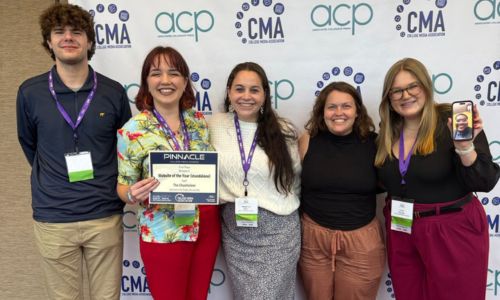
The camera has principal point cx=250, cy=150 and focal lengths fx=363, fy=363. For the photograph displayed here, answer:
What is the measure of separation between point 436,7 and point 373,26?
14.1 inches

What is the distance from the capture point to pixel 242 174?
1.75 metres

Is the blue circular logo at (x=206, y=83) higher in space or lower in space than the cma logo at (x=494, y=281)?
higher

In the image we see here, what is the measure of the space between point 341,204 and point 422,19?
1186 mm

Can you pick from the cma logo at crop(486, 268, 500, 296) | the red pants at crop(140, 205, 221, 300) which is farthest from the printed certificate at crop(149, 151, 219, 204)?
the cma logo at crop(486, 268, 500, 296)

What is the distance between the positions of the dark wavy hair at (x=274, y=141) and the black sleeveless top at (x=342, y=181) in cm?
12

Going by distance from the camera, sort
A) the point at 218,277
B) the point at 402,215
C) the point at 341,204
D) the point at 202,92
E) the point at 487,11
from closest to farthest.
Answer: the point at 402,215 → the point at 341,204 → the point at 487,11 → the point at 202,92 → the point at 218,277

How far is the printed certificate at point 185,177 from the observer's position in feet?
4.89

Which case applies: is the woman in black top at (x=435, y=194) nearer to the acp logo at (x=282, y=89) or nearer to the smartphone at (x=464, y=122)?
the smartphone at (x=464, y=122)

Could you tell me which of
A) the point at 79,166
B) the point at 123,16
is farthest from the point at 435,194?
the point at 123,16

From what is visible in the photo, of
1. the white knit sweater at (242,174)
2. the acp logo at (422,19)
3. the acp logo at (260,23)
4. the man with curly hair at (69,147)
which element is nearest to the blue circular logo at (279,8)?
the acp logo at (260,23)

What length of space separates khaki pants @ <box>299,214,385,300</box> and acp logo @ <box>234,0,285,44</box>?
3.53ft

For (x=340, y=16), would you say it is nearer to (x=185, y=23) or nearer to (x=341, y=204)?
(x=185, y=23)

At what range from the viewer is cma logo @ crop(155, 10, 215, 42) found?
2168 millimetres

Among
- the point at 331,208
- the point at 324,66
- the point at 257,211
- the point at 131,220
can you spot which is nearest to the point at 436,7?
the point at 324,66
